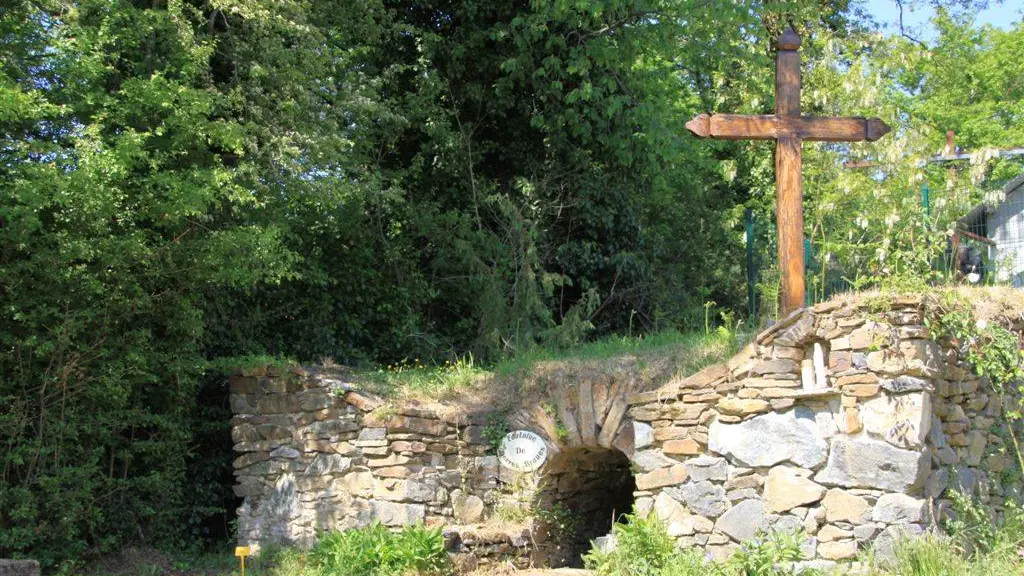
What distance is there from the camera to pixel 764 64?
1184cm

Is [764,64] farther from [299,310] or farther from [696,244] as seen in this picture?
[299,310]

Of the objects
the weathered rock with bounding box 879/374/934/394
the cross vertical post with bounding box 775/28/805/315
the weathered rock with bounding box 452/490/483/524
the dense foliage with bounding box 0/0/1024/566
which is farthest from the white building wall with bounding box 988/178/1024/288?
the weathered rock with bounding box 452/490/483/524

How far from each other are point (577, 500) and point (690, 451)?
204 cm

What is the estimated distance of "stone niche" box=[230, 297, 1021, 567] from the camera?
661 centimetres

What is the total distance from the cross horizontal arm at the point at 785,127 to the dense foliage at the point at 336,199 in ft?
2.87

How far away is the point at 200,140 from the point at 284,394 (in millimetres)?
2524

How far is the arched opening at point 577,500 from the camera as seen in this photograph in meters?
8.45

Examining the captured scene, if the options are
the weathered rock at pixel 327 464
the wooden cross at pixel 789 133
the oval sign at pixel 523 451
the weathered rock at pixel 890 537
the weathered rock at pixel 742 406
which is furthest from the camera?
the weathered rock at pixel 327 464

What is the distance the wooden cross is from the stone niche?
2.37 feet

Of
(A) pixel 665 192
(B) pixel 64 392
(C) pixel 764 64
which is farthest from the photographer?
(A) pixel 665 192

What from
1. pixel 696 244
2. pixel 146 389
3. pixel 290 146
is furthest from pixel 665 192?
pixel 146 389

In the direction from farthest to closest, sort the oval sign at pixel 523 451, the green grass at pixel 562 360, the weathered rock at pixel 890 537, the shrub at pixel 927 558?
the oval sign at pixel 523 451, the green grass at pixel 562 360, the weathered rock at pixel 890 537, the shrub at pixel 927 558

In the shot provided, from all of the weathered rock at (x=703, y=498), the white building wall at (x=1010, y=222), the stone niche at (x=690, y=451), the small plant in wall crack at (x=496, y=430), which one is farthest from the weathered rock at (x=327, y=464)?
the white building wall at (x=1010, y=222)

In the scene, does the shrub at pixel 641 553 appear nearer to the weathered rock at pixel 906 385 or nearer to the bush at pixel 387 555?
the bush at pixel 387 555
